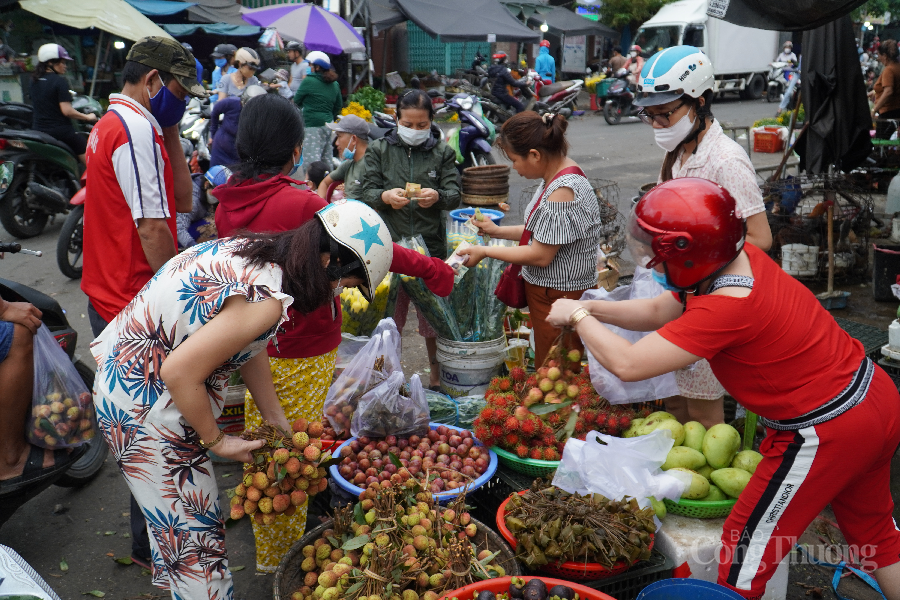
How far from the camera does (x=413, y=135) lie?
4207mm

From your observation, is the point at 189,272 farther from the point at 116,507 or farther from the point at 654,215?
the point at 116,507

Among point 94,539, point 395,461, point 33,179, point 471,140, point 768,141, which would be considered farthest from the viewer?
point 768,141

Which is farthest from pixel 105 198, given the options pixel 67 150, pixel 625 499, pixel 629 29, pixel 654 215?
pixel 629 29

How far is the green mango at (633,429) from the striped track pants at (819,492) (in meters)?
0.81

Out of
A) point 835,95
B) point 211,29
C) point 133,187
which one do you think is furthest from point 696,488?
point 211,29

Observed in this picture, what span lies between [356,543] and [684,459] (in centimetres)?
133

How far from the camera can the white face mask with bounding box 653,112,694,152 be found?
10.2 feet

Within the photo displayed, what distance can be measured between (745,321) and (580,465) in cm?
95

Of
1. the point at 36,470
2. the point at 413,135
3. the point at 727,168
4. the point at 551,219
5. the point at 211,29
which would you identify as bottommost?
the point at 36,470

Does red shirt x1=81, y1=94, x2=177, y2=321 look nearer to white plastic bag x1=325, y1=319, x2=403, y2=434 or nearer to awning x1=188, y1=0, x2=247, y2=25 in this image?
white plastic bag x1=325, y1=319, x2=403, y2=434

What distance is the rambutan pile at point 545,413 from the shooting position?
9.78 feet

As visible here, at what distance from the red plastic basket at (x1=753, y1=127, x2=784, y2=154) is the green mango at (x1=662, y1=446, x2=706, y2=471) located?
11.0 m

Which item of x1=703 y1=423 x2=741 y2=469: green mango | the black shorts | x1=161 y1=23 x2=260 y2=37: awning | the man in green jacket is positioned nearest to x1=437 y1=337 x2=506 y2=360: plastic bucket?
x1=703 y1=423 x2=741 y2=469: green mango

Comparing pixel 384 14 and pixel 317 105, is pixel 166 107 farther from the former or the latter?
pixel 384 14
